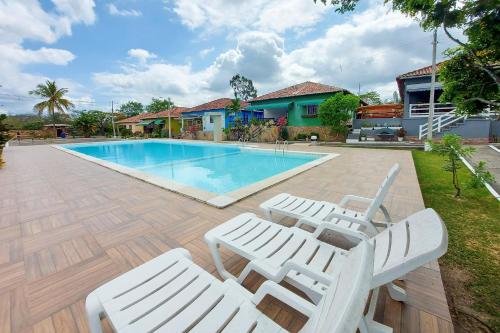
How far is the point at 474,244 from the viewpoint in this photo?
2.90 metres

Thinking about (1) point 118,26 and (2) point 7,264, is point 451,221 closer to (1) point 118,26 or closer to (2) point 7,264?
(2) point 7,264

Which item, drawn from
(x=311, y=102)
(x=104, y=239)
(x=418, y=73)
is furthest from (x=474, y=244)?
(x=418, y=73)

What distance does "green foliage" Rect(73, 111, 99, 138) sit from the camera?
3362 cm

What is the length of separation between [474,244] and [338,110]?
15.7m

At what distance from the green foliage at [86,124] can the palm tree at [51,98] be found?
436 centimetres

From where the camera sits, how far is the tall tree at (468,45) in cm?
242

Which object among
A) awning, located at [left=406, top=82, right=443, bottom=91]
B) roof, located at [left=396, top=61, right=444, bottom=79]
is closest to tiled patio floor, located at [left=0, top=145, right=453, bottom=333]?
awning, located at [left=406, top=82, right=443, bottom=91]

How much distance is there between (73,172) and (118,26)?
1156 centimetres

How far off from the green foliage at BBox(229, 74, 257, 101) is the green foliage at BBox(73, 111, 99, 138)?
28.6m

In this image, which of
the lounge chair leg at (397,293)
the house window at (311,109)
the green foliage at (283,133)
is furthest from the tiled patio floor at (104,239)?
the house window at (311,109)

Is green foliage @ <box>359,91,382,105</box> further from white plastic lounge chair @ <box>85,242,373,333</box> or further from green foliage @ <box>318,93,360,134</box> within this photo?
white plastic lounge chair @ <box>85,242,373,333</box>

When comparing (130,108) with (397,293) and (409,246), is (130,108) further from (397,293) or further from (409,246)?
(409,246)

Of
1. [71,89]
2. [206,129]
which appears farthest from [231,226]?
[71,89]

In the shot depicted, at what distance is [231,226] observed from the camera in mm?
2621
